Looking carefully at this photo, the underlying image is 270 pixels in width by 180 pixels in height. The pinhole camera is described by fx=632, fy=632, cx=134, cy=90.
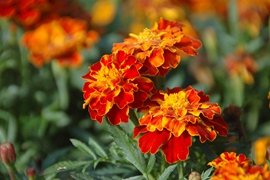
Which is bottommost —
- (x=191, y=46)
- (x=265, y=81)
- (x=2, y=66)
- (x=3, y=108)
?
(x=265, y=81)

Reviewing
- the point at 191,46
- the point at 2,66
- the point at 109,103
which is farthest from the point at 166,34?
the point at 2,66

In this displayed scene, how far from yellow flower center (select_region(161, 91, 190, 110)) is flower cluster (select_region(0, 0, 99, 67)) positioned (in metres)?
0.93

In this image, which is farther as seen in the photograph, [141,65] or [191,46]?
[191,46]

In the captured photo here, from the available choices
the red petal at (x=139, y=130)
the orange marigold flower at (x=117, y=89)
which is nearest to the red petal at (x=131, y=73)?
the orange marigold flower at (x=117, y=89)

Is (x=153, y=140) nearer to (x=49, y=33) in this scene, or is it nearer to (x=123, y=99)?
(x=123, y=99)

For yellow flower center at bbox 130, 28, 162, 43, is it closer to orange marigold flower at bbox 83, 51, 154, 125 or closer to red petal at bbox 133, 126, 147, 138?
orange marigold flower at bbox 83, 51, 154, 125

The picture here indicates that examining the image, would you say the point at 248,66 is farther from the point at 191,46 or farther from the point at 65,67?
the point at 191,46

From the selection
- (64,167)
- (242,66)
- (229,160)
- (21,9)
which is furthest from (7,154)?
(242,66)

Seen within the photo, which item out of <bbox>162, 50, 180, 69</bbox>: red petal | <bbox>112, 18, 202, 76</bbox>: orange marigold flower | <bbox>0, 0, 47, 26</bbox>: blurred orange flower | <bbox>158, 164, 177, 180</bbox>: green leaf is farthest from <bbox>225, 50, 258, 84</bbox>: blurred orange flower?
<bbox>158, 164, 177, 180</bbox>: green leaf

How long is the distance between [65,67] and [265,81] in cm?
78

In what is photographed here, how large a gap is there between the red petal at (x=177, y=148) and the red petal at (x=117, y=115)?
0.34 ft

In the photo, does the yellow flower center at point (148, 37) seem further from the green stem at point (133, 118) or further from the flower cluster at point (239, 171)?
the flower cluster at point (239, 171)

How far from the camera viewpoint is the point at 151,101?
1.37 meters

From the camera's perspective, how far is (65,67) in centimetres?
232
